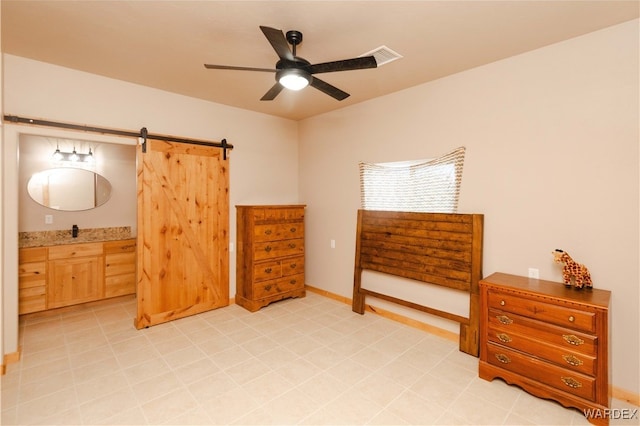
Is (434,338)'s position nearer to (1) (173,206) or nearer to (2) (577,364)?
(2) (577,364)

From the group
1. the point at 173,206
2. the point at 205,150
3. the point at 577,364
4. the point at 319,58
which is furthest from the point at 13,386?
the point at 577,364

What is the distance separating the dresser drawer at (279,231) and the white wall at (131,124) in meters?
0.50

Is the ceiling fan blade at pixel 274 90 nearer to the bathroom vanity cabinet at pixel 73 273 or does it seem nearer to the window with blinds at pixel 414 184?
the window with blinds at pixel 414 184

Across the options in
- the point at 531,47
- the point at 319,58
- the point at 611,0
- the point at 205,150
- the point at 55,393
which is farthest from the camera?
the point at 205,150

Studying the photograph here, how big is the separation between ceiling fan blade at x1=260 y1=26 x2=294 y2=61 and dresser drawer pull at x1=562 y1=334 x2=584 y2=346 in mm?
2769

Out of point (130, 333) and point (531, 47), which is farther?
point (130, 333)

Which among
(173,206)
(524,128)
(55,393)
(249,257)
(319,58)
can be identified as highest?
(319,58)

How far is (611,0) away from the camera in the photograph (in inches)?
79.7

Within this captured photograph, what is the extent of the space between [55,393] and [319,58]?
3524 millimetres

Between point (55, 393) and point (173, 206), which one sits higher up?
point (173, 206)

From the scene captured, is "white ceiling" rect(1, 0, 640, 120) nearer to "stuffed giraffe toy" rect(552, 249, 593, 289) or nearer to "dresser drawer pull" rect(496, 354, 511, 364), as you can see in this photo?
"stuffed giraffe toy" rect(552, 249, 593, 289)

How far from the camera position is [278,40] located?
186 centimetres

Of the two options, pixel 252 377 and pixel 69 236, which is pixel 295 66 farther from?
pixel 69 236

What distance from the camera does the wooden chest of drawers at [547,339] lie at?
2.06 m
